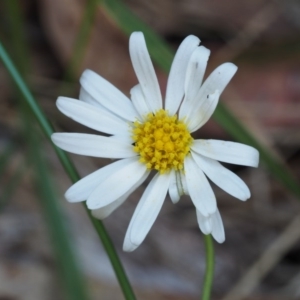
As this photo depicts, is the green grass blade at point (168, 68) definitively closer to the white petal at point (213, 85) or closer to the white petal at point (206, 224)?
the white petal at point (213, 85)

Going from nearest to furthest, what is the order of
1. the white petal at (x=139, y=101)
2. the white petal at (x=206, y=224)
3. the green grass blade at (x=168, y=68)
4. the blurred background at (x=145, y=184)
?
1. the white petal at (x=206, y=224)
2. the white petal at (x=139, y=101)
3. the green grass blade at (x=168, y=68)
4. the blurred background at (x=145, y=184)

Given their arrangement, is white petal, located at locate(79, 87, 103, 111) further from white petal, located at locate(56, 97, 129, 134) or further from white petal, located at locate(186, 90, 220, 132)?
white petal, located at locate(186, 90, 220, 132)

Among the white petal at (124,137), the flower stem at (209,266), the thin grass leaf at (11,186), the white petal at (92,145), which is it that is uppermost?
the thin grass leaf at (11,186)

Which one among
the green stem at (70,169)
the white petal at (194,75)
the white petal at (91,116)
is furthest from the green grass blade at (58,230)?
the white petal at (194,75)

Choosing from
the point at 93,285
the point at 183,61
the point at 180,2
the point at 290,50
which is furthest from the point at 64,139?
the point at 180,2

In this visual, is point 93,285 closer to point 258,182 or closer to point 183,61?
point 258,182

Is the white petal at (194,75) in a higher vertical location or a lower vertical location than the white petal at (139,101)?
lower
